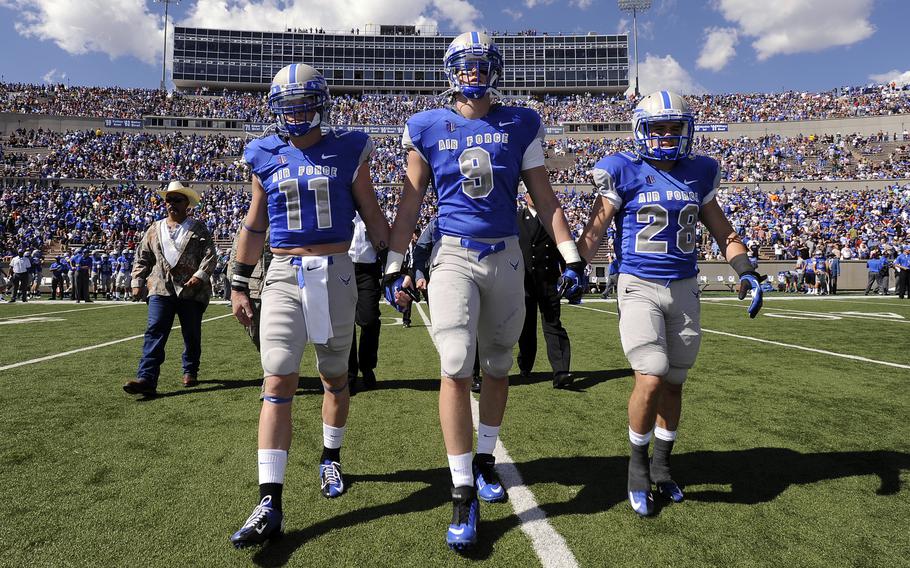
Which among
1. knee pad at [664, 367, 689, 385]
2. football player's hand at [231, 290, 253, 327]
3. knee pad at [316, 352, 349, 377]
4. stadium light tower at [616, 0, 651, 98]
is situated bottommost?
knee pad at [664, 367, 689, 385]

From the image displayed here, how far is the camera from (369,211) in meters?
3.01

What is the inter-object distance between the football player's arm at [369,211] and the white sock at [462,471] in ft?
4.00

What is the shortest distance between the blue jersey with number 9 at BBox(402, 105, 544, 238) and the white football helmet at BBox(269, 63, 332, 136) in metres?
0.54

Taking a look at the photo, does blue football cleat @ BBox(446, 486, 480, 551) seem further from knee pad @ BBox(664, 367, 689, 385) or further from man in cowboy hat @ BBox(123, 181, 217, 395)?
man in cowboy hat @ BBox(123, 181, 217, 395)

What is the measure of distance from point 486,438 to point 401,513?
0.63m

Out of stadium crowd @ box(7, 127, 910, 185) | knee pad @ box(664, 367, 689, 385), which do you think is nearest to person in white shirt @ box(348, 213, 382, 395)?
knee pad @ box(664, 367, 689, 385)

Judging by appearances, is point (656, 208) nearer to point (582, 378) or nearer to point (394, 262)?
point (394, 262)

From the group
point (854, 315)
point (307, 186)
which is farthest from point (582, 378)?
point (854, 315)

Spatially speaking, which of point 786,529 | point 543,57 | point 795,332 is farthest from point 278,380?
point 543,57

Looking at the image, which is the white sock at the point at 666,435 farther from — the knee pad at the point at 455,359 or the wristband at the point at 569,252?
the knee pad at the point at 455,359

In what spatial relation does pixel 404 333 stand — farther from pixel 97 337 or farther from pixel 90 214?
pixel 90 214

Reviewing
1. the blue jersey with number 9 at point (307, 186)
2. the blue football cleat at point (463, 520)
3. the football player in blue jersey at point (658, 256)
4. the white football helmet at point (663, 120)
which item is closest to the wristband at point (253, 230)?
the blue jersey with number 9 at point (307, 186)

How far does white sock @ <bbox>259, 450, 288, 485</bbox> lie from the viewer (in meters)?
2.60

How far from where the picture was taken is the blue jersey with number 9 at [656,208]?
3031mm
